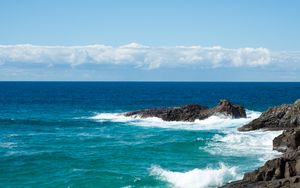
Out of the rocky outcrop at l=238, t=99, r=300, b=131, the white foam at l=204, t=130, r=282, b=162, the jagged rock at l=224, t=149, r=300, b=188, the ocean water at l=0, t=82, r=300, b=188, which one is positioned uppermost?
the rocky outcrop at l=238, t=99, r=300, b=131

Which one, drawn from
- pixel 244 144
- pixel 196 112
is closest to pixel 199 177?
pixel 244 144

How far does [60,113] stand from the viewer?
320ft

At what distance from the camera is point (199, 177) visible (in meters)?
36.3

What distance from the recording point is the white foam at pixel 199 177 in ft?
117

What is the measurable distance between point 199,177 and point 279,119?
3018 cm

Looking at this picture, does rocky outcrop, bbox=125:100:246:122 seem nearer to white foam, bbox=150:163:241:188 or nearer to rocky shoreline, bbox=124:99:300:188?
rocky shoreline, bbox=124:99:300:188

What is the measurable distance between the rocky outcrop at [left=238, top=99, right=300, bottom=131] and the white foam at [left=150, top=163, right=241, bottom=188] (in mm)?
24904

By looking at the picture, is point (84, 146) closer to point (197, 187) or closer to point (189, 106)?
point (197, 187)

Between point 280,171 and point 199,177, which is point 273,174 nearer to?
point 280,171

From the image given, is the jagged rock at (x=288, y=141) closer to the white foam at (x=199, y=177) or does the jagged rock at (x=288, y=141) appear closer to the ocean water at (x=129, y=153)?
the ocean water at (x=129, y=153)

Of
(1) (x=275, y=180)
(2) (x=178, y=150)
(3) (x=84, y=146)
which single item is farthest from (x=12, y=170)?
(1) (x=275, y=180)

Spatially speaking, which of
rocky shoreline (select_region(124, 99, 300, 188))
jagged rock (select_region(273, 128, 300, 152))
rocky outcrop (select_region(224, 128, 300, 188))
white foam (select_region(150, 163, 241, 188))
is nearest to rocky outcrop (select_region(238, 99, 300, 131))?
rocky shoreline (select_region(124, 99, 300, 188))

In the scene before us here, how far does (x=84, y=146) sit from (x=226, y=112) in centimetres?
2879

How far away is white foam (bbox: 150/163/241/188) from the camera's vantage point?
117ft
